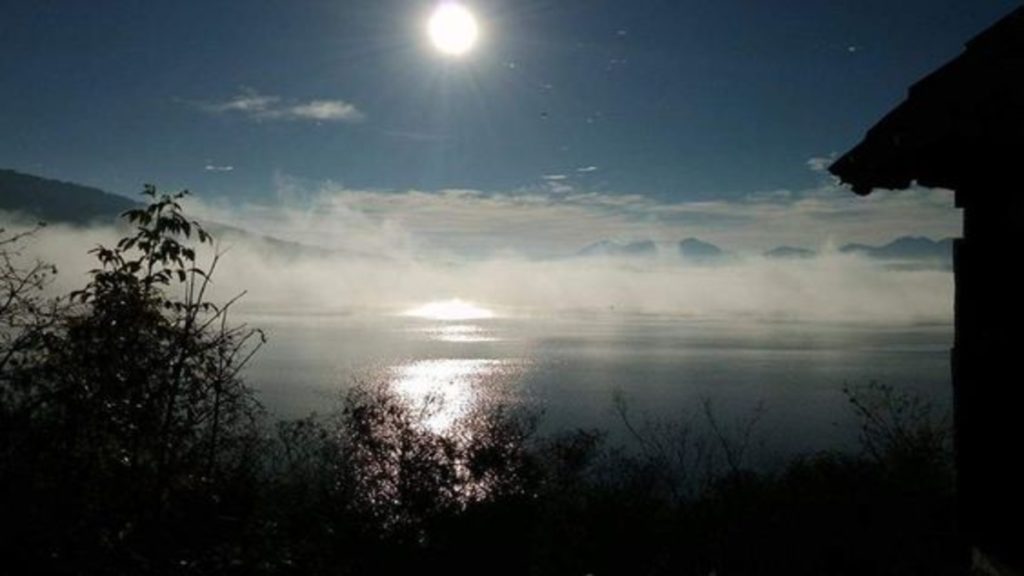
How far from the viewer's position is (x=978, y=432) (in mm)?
4496

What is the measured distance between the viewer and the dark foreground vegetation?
23.4 ft

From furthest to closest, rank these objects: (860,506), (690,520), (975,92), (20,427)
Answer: (690,520) < (860,506) < (20,427) < (975,92)

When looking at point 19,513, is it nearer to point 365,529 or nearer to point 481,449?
point 365,529

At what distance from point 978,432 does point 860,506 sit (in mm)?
34278

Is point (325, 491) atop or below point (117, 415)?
below

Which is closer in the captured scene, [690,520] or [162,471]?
[162,471]

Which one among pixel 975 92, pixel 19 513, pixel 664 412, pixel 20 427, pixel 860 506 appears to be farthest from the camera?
pixel 664 412

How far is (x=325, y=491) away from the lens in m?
37.6

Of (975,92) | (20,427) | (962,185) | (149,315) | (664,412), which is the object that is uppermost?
(975,92)

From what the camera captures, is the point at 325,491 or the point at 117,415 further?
the point at 325,491

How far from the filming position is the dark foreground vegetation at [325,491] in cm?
713

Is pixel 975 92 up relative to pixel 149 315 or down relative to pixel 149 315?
up

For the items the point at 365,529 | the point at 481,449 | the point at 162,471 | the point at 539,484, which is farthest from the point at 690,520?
the point at 162,471

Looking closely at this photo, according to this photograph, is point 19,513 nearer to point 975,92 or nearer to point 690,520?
point 975,92
